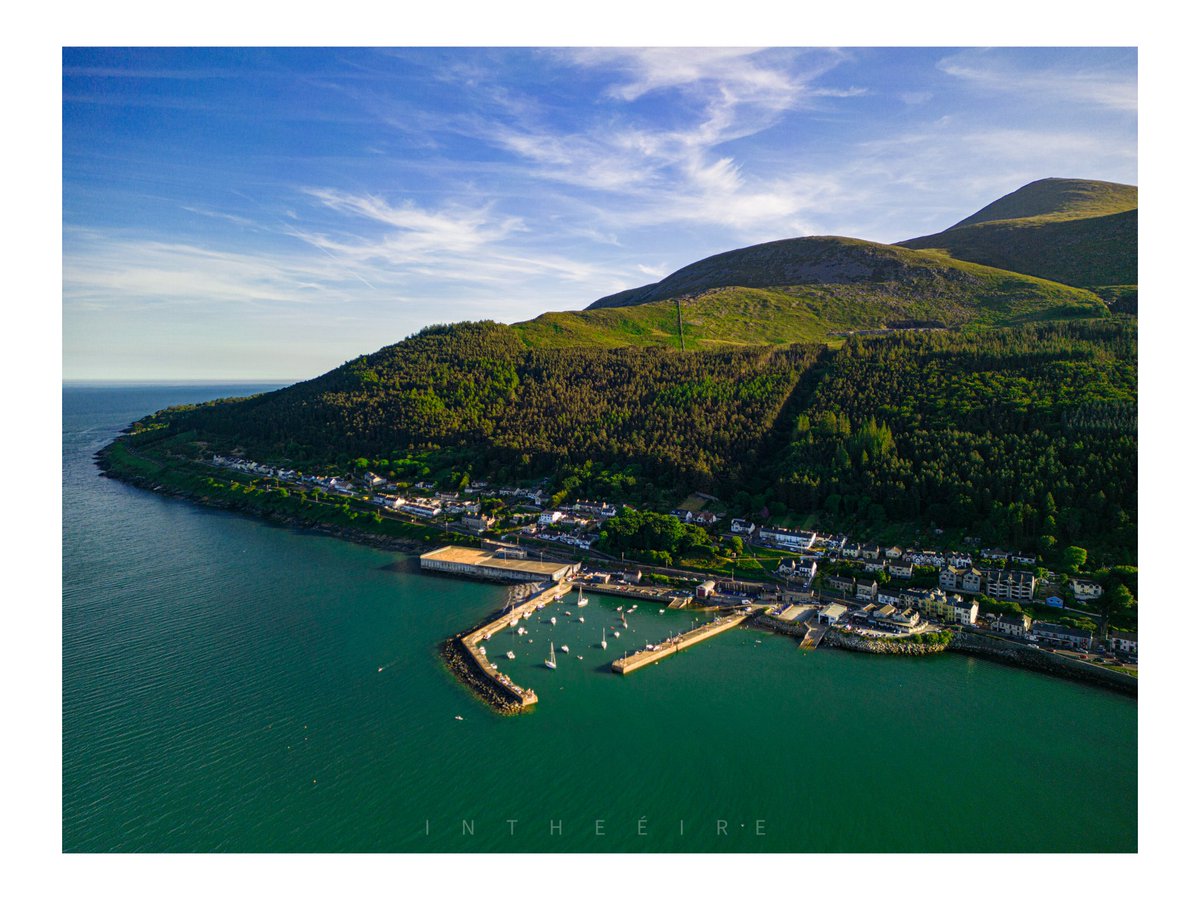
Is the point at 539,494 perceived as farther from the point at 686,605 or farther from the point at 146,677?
the point at 146,677

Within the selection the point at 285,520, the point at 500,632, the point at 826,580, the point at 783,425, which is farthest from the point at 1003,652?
the point at 285,520

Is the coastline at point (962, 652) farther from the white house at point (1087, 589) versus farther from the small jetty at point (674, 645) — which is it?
the white house at point (1087, 589)

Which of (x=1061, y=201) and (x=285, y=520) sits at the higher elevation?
(x=1061, y=201)

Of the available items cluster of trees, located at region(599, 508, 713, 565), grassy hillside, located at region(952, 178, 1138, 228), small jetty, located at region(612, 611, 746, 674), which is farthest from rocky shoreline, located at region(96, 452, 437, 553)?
grassy hillside, located at region(952, 178, 1138, 228)

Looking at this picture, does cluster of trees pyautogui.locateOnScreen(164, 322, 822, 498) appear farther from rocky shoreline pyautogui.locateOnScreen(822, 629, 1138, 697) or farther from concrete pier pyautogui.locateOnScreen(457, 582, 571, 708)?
rocky shoreline pyautogui.locateOnScreen(822, 629, 1138, 697)

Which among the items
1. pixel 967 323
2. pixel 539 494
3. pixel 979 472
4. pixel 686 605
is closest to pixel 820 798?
pixel 686 605

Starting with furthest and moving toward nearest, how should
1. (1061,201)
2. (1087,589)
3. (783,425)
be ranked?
(1061,201), (783,425), (1087,589)

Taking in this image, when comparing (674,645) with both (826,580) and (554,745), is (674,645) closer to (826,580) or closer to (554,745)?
(554,745)
